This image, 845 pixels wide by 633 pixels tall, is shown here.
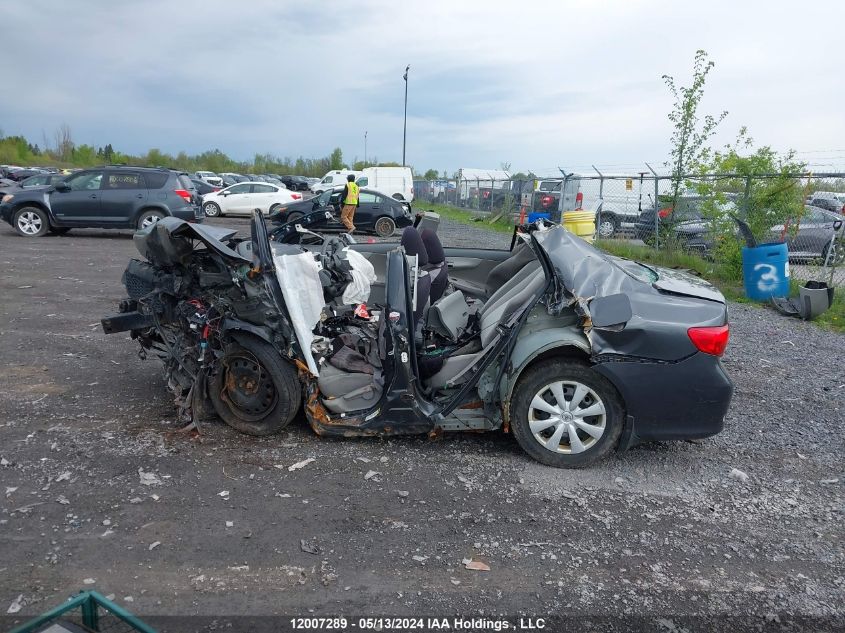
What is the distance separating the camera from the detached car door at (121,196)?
587 inches

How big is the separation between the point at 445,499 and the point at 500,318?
4.17 ft

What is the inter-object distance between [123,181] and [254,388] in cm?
1271

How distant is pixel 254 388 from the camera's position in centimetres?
435

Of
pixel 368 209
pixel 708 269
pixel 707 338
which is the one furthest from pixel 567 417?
pixel 368 209

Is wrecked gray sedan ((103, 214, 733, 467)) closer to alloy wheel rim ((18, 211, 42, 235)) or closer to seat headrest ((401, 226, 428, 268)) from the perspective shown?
seat headrest ((401, 226, 428, 268))

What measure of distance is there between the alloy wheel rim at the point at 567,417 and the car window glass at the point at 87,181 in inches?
561

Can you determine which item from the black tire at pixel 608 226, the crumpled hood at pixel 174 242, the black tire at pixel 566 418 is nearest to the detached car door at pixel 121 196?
the black tire at pixel 608 226

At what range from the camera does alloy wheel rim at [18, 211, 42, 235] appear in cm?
1515

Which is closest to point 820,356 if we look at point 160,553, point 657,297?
point 657,297

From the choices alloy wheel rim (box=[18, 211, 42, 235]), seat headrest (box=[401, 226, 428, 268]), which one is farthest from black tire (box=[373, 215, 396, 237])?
seat headrest (box=[401, 226, 428, 268])

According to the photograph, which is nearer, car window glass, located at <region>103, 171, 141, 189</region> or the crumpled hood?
the crumpled hood

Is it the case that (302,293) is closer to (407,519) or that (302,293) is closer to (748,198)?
(407,519)

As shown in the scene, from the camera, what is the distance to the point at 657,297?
163 inches

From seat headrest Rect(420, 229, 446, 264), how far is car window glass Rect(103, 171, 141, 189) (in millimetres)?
11852
